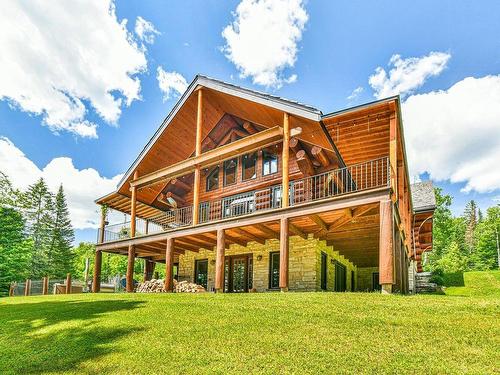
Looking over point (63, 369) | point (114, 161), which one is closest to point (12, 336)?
point (63, 369)

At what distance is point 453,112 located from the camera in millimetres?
43125

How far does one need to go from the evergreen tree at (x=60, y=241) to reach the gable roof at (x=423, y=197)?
130 ft

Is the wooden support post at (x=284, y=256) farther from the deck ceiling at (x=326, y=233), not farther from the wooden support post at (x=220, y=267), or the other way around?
the wooden support post at (x=220, y=267)

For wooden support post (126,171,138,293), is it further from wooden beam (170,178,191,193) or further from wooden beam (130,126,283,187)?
wooden beam (170,178,191,193)

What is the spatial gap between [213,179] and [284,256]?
8.16m

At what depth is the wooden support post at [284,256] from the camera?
10.3 m

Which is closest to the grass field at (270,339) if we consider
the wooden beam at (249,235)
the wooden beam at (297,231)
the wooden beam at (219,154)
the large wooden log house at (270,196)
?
the large wooden log house at (270,196)

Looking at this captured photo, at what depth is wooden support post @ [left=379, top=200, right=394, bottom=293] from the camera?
838 centimetres

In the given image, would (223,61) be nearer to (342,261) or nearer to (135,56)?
(135,56)

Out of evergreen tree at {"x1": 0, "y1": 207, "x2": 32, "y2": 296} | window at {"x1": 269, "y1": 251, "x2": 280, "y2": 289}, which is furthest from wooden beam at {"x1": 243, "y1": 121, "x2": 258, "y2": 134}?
evergreen tree at {"x1": 0, "y1": 207, "x2": 32, "y2": 296}

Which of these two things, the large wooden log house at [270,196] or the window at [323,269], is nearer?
the large wooden log house at [270,196]

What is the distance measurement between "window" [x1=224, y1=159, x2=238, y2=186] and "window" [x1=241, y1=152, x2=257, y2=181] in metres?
0.53

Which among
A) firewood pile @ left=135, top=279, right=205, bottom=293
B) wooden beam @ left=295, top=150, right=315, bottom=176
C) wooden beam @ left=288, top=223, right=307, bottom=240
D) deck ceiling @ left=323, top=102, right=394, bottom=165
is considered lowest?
firewood pile @ left=135, top=279, right=205, bottom=293

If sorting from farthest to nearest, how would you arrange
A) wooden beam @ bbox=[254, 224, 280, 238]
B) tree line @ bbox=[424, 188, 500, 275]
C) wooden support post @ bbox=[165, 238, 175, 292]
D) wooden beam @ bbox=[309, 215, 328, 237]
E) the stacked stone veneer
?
tree line @ bbox=[424, 188, 500, 275] → wooden support post @ bbox=[165, 238, 175, 292] → the stacked stone veneer → wooden beam @ bbox=[254, 224, 280, 238] → wooden beam @ bbox=[309, 215, 328, 237]
